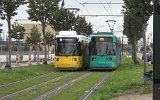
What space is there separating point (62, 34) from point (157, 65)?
31.0m

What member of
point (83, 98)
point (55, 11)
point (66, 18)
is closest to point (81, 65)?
point (55, 11)

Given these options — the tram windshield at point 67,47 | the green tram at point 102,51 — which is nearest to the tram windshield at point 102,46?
the green tram at point 102,51

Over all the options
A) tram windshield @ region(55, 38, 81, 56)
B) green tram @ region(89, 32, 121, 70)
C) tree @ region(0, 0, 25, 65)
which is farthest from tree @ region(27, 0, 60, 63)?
tree @ region(0, 0, 25, 65)

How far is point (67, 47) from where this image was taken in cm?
3762

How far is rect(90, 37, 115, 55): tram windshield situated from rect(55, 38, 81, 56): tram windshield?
53.5 inches

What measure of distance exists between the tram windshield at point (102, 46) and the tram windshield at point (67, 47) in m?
1.36

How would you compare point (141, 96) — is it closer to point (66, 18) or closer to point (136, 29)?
point (136, 29)

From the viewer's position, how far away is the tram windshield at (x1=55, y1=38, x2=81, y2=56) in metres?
37.5

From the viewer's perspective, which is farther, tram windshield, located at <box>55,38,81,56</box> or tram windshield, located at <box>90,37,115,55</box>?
tram windshield, located at <box>90,37,115,55</box>

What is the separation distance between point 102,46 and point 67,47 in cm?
295

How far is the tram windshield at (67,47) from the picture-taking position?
37531 mm

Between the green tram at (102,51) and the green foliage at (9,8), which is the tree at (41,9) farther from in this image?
the green foliage at (9,8)

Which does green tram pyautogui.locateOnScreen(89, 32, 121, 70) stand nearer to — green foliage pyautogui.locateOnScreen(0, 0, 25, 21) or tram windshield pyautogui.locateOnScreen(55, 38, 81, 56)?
tram windshield pyautogui.locateOnScreen(55, 38, 81, 56)

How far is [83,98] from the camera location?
16250 millimetres
